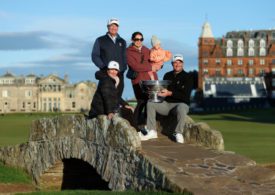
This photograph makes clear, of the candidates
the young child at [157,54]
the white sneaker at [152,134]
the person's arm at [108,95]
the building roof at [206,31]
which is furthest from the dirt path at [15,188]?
the building roof at [206,31]

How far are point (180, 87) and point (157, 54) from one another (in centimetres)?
141

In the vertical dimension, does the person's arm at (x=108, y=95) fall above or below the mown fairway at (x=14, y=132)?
above

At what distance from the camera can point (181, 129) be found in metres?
16.0

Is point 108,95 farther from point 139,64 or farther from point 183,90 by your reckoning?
point 139,64

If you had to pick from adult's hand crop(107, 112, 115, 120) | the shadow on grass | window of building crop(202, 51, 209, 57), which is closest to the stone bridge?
adult's hand crop(107, 112, 115, 120)

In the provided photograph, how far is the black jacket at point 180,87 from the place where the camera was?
53.2ft

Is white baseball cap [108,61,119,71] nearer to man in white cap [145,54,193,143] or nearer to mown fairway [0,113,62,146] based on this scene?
man in white cap [145,54,193,143]

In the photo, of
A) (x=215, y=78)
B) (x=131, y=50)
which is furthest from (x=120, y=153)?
(x=215, y=78)

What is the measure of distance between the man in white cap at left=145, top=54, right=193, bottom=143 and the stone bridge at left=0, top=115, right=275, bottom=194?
42cm

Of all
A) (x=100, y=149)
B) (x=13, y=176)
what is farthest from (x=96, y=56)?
(x=13, y=176)

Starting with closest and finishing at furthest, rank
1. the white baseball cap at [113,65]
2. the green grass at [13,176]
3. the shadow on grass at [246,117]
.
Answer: the white baseball cap at [113,65]
the green grass at [13,176]
the shadow on grass at [246,117]

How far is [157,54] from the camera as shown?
56.9ft

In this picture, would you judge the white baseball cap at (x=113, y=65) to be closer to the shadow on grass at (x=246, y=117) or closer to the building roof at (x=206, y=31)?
the shadow on grass at (x=246, y=117)

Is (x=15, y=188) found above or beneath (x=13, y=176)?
beneath
